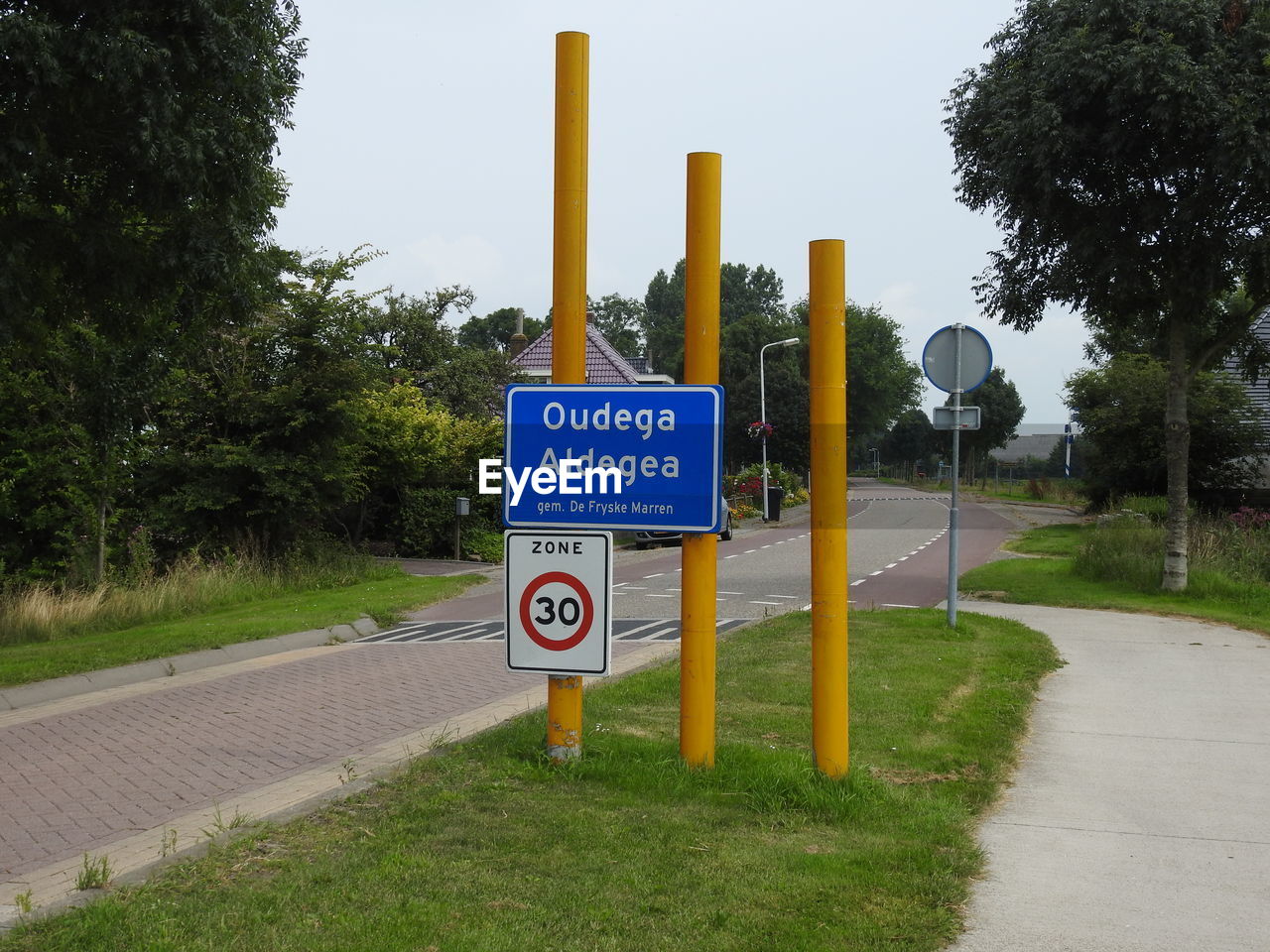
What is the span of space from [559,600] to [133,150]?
5509 mm

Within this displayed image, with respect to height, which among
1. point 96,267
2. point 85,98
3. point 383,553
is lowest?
point 383,553

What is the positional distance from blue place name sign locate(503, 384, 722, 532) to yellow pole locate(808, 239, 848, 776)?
510 mm

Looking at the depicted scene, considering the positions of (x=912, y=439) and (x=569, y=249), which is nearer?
(x=569, y=249)

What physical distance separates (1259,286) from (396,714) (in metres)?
13.2

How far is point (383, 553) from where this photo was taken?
27.2 m

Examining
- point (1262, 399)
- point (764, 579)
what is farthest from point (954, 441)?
point (1262, 399)

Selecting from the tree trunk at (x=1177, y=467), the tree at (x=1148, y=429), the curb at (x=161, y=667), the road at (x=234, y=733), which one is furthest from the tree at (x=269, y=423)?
the tree at (x=1148, y=429)

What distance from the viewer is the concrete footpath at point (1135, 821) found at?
4.30m

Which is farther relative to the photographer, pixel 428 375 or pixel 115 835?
pixel 428 375

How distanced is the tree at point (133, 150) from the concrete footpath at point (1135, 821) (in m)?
7.52

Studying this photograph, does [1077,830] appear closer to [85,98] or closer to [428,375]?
[85,98]

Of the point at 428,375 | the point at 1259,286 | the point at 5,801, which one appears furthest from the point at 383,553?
the point at 5,801

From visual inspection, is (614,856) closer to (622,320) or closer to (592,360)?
(592,360)

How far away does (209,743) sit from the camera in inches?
313
